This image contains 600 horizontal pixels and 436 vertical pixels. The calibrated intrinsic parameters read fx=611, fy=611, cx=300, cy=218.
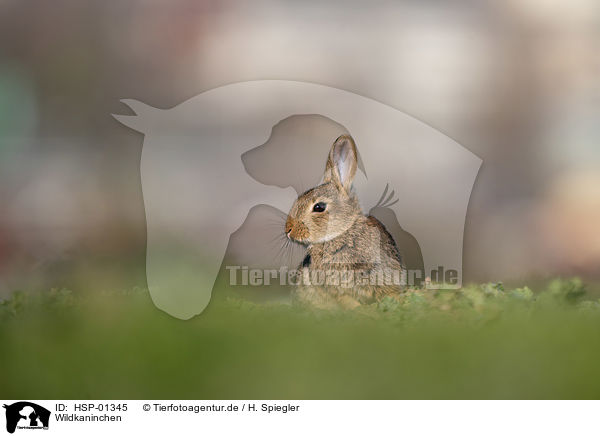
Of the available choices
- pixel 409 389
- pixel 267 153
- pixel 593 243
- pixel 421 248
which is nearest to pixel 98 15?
pixel 267 153

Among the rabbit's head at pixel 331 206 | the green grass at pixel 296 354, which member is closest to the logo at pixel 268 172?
the rabbit's head at pixel 331 206

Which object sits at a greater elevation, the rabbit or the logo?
the logo

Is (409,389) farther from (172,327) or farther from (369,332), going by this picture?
(172,327)

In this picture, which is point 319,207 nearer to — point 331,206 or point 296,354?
point 331,206

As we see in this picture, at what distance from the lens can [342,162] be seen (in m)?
1.47

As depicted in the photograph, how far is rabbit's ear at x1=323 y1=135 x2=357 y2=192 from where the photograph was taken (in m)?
1.45

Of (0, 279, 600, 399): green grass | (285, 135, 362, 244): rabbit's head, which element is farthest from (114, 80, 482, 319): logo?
(0, 279, 600, 399): green grass

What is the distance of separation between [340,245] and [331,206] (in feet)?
0.32

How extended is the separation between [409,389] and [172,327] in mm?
407
